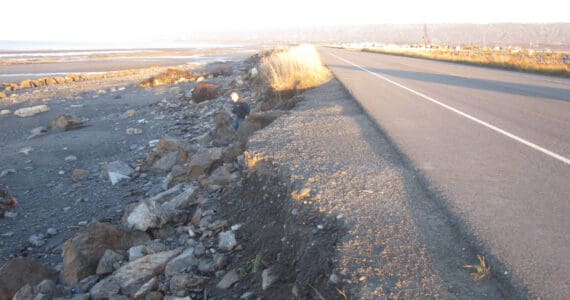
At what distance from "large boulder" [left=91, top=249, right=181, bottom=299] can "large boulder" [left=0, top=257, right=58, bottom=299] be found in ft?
3.35

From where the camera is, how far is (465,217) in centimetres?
374

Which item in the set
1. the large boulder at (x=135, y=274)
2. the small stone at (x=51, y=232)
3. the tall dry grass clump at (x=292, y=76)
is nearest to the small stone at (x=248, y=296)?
the large boulder at (x=135, y=274)

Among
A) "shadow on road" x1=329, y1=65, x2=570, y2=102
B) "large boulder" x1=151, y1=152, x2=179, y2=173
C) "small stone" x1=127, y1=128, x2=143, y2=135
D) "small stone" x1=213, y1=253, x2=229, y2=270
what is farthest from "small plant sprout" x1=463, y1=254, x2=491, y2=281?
"small stone" x1=127, y1=128, x2=143, y2=135

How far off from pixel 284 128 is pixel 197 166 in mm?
1680

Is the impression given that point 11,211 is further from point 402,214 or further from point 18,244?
point 402,214

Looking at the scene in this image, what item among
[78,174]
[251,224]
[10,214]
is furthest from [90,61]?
[251,224]

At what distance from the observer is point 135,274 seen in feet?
14.8

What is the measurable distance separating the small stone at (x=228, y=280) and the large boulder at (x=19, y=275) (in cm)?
252

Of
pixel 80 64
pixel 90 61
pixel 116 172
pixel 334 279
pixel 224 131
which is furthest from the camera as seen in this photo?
pixel 90 61

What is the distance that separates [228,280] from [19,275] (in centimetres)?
273

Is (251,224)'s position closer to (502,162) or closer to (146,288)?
(146,288)

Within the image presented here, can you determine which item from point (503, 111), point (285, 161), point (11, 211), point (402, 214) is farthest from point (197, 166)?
point (503, 111)

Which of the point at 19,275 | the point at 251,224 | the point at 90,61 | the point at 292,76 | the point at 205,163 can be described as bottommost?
the point at 19,275

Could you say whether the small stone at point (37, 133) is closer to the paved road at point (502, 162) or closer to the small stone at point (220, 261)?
the paved road at point (502, 162)
